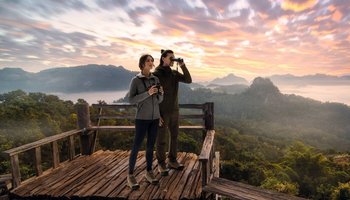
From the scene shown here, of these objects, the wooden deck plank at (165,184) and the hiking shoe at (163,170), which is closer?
the wooden deck plank at (165,184)

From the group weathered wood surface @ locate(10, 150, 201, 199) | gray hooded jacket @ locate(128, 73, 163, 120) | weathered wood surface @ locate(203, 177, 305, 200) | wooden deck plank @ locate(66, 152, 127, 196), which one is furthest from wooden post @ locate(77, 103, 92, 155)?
weathered wood surface @ locate(203, 177, 305, 200)

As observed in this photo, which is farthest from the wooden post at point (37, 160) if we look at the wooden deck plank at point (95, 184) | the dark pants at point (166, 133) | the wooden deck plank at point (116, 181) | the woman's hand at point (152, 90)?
the woman's hand at point (152, 90)

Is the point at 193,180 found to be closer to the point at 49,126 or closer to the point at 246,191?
the point at 246,191

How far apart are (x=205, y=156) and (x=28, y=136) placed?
2023 centimetres

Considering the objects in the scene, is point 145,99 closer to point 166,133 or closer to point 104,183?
point 166,133

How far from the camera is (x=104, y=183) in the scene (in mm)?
5684

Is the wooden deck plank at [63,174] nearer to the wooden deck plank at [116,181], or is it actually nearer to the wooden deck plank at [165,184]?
the wooden deck plank at [116,181]

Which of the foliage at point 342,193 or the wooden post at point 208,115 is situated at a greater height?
the wooden post at point 208,115

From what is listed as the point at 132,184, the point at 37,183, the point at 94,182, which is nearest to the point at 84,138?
the point at 37,183

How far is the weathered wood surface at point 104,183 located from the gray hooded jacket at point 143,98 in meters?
1.43

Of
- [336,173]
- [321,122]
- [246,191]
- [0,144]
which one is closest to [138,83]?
[246,191]

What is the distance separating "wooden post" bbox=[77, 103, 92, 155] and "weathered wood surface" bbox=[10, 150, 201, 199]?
0.86 m

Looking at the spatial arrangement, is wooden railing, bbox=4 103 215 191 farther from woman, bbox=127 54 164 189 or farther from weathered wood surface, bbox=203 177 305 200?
woman, bbox=127 54 164 189

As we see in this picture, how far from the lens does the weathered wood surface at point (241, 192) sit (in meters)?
4.27
